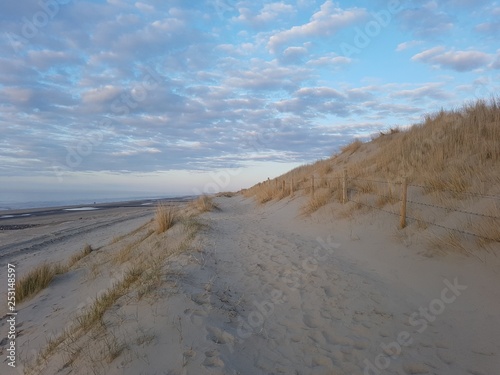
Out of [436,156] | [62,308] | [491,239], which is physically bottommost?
[62,308]

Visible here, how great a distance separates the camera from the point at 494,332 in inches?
181

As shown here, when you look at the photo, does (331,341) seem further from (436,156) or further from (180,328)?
(436,156)

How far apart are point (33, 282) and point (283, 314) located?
6.31 m

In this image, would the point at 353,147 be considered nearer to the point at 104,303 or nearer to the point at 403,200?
the point at 403,200

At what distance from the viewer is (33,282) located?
814cm

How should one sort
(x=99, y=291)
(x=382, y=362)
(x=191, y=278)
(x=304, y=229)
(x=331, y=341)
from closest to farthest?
(x=382, y=362), (x=331, y=341), (x=191, y=278), (x=99, y=291), (x=304, y=229)

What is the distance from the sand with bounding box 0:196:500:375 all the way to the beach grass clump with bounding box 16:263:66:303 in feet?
0.74

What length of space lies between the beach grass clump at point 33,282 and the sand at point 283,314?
226mm

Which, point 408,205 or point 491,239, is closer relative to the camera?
point 491,239

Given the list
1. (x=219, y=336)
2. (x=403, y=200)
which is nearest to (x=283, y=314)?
(x=219, y=336)

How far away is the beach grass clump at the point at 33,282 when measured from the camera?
7840 mm

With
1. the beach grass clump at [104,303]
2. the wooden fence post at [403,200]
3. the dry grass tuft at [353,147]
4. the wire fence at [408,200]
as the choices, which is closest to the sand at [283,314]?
the beach grass clump at [104,303]

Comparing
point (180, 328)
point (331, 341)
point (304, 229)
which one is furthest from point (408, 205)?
point (180, 328)

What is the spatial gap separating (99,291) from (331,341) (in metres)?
4.86
